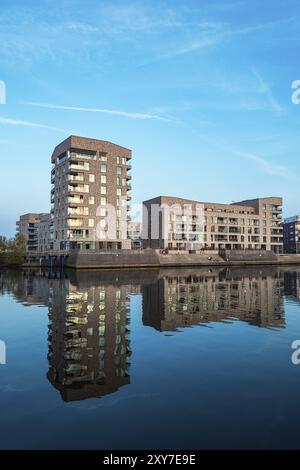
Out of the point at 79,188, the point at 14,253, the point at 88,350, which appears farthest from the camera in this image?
the point at 14,253

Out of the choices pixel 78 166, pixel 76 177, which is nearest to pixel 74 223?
pixel 76 177

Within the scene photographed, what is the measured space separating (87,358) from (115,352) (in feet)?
5.32

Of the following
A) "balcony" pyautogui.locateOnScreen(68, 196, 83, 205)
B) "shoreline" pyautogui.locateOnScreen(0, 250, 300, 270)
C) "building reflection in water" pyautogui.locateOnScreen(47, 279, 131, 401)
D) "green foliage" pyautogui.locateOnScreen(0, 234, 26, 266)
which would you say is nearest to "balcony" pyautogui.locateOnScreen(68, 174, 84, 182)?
"balcony" pyautogui.locateOnScreen(68, 196, 83, 205)

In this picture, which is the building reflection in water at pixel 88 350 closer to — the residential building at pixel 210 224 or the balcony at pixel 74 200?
the balcony at pixel 74 200

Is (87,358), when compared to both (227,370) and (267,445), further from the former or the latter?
(267,445)

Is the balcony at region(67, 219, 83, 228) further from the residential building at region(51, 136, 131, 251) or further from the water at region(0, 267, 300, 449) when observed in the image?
the water at region(0, 267, 300, 449)

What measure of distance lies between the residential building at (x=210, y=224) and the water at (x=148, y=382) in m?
123

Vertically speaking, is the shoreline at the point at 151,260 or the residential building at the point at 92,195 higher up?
the residential building at the point at 92,195

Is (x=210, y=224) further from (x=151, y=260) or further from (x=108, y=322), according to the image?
(x=108, y=322)

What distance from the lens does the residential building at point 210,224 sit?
15088 cm

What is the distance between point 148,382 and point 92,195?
107 metres

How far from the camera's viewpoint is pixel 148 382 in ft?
43.8

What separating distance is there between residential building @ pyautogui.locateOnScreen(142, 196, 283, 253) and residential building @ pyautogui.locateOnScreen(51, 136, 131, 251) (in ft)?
105

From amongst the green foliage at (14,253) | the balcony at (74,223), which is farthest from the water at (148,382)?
the green foliage at (14,253)
